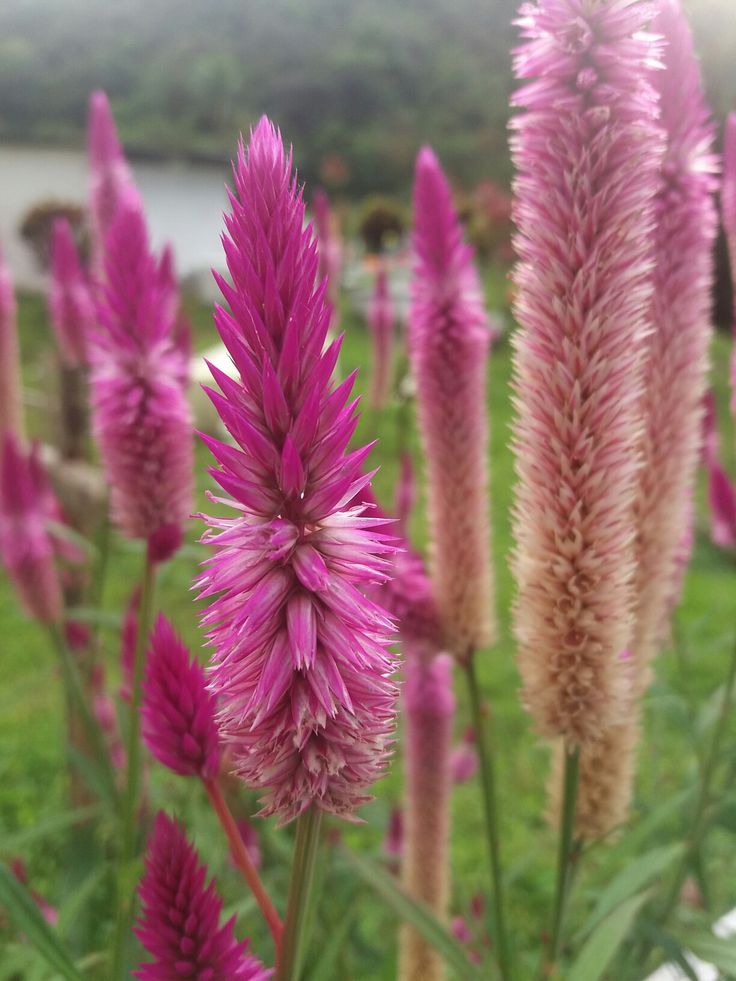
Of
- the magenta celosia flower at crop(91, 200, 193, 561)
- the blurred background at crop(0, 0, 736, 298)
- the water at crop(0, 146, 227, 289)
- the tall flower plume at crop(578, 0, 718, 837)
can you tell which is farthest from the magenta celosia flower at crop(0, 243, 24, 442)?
the water at crop(0, 146, 227, 289)

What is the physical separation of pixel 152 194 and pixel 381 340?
15896 millimetres

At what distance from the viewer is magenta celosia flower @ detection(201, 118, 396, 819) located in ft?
1.46

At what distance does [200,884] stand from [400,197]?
19.6 metres

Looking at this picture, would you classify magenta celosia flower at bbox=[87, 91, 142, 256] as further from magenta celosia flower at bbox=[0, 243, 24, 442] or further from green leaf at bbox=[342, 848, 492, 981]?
green leaf at bbox=[342, 848, 492, 981]

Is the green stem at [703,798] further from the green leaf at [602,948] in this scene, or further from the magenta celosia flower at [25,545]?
the magenta celosia flower at [25,545]

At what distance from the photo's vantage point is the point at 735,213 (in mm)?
985

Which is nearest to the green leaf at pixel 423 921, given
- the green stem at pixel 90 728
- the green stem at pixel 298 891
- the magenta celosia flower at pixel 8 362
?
the green stem at pixel 298 891

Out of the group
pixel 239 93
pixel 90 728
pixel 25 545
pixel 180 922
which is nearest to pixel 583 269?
pixel 180 922

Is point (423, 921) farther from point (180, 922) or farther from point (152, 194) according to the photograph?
point (152, 194)

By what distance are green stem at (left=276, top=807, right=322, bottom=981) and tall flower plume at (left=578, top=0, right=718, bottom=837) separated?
17.9 inches

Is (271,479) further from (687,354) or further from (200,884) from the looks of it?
(687,354)

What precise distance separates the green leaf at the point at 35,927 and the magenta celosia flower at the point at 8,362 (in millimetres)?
1335

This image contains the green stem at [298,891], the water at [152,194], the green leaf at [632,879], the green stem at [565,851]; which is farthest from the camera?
the water at [152,194]

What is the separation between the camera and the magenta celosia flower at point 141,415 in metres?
1.15
